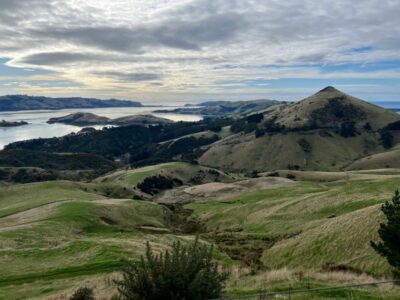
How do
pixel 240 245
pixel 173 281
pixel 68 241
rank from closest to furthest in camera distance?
pixel 173 281, pixel 68 241, pixel 240 245

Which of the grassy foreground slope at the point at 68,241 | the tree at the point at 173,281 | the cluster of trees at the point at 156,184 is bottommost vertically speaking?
the cluster of trees at the point at 156,184

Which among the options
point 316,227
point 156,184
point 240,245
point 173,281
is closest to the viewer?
point 173,281

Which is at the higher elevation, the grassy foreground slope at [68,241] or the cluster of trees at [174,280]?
the cluster of trees at [174,280]

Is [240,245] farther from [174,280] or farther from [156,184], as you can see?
[156,184]

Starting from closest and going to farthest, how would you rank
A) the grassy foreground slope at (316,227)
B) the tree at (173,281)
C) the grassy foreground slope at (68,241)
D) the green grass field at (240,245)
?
the tree at (173,281), the green grass field at (240,245), the grassy foreground slope at (68,241), the grassy foreground slope at (316,227)

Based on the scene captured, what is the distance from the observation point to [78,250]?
40.9m

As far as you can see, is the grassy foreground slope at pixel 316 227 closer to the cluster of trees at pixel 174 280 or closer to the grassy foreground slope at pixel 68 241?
the grassy foreground slope at pixel 68 241

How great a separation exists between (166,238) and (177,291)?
37535 millimetres

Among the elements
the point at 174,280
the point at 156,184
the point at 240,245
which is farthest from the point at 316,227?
the point at 156,184

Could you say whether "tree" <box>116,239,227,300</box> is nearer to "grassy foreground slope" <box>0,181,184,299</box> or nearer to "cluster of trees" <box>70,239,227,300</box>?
"cluster of trees" <box>70,239,227,300</box>

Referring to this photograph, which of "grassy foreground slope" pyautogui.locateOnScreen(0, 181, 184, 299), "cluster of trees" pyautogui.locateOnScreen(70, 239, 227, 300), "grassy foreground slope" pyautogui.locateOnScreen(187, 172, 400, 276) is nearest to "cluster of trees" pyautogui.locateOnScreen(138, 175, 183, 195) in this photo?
"grassy foreground slope" pyautogui.locateOnScreen(0, 181, 184, 299)

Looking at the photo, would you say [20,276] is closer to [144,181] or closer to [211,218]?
[211,218]

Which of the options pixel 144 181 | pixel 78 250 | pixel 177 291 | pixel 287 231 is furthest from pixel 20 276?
pixel 144 181

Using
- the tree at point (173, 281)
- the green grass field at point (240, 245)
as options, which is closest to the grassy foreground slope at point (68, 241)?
the green grass field at point (240, 245)
